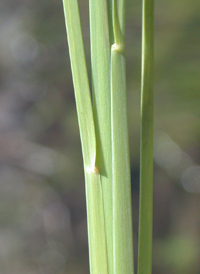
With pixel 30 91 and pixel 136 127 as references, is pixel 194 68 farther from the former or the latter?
pixel 30 91

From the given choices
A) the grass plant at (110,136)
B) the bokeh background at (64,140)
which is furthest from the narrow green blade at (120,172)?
the bokeh background at (64,140)

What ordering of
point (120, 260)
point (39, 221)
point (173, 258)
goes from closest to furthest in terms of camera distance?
1. point (120, 260)
2. point (173, 258)
3. point (39, 221)

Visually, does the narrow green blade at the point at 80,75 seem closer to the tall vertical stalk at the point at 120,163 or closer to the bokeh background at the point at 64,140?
→ the tall vertical stalk at the point at 120,163

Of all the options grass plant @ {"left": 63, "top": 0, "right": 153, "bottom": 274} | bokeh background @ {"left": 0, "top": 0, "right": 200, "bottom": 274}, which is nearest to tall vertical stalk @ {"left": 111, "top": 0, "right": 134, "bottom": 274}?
grass plant @ {"left": 63, "top": 0, "right": 153, "bottom": 274}

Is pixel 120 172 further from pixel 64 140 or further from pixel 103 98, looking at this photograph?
pixel 64 140

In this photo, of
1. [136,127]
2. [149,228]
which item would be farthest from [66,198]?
[149,228]

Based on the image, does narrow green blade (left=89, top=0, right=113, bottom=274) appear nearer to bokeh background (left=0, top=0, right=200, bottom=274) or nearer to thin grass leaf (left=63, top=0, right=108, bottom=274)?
thin grass leaf (left=63, top=0, right=108, bottom=274)

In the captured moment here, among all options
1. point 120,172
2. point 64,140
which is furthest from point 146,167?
point 64,140
